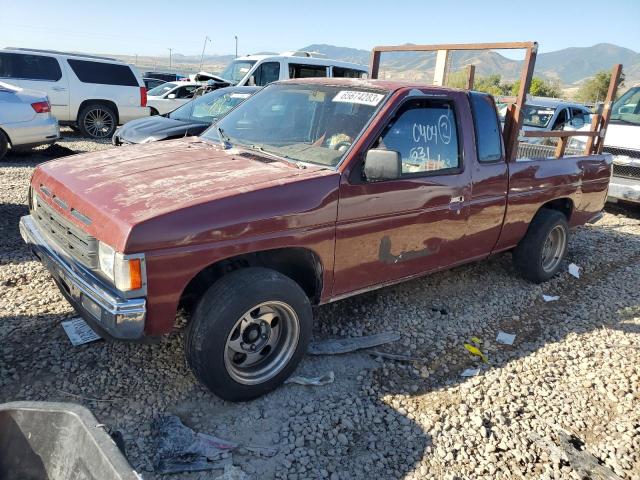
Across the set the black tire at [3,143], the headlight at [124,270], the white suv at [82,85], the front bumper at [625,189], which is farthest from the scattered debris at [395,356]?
the white suv at [82,85]

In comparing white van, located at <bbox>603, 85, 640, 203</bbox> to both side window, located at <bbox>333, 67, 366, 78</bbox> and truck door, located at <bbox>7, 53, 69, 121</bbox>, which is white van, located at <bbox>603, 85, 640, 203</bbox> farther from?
truck door, located at <bbox>7, 53, 69, 121</bbox>

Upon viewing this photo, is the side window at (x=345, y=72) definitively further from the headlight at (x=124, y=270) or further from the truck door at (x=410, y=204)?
→ the headlight at (x=124, y=270)

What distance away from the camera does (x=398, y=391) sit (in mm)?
3342

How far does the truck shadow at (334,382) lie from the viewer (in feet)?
9.09

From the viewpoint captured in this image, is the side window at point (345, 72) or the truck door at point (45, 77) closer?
the truck door at point (45, 77)

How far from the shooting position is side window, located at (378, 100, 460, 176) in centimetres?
352

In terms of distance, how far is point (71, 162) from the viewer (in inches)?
136

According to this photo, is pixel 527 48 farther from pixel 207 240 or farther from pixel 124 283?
pixel 124 283

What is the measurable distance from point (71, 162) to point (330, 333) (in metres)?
2.29

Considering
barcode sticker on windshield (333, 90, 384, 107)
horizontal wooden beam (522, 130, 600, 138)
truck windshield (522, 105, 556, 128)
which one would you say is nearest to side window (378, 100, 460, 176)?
barcode sticker on windshield (333, 90, 384, 107)

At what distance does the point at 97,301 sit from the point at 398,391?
198cm

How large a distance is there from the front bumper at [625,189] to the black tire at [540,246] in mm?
3168

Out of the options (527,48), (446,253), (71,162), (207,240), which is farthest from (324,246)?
(527,48)

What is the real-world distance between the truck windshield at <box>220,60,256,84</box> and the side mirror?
1121 cm
